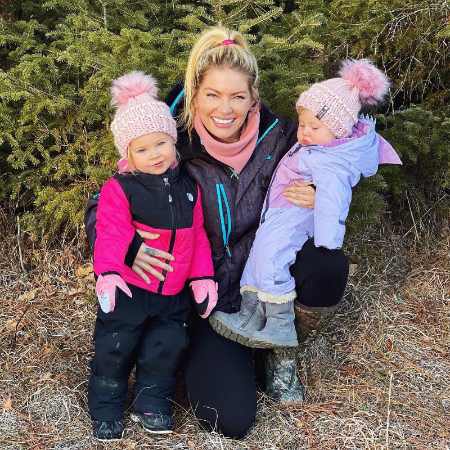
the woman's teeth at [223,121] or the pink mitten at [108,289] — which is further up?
the woman's teeth at [223,121]

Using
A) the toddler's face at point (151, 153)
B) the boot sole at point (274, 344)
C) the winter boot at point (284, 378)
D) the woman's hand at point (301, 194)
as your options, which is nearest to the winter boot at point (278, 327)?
the boot sole at point (274, 344)

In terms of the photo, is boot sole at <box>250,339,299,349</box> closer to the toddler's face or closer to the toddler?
the toddler

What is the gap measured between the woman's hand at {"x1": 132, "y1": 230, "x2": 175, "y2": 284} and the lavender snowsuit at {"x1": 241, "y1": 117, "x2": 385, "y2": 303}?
0.44 m

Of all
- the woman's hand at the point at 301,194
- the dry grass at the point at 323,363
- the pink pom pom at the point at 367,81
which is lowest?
the dry grass at the point at 323,363

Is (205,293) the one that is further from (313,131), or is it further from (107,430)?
(313,131)

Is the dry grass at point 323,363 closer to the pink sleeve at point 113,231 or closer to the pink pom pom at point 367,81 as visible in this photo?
the pink sleeve at point 113,231

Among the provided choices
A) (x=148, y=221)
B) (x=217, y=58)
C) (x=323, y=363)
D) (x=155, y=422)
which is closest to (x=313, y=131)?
(x=217, y=58)

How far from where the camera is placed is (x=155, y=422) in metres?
2.94

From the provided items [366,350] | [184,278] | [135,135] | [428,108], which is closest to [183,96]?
[135,135]

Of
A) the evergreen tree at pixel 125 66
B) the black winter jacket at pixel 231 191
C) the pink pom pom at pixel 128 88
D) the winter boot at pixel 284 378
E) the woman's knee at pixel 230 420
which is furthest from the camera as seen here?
the evergreen tree at pixel 125 66

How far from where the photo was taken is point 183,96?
3188 millimetres

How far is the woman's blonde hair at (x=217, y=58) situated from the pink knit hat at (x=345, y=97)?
0.97ft

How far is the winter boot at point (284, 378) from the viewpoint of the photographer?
325 centimetres

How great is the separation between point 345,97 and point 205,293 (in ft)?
3.58
